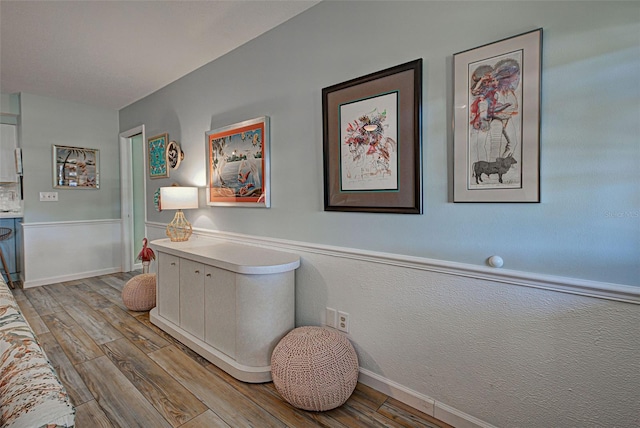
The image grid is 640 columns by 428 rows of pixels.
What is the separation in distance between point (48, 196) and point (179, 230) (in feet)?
7.90

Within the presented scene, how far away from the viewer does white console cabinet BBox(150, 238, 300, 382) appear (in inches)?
76.6

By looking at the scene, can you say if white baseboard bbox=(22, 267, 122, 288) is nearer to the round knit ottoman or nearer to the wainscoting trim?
the wainscoting trim

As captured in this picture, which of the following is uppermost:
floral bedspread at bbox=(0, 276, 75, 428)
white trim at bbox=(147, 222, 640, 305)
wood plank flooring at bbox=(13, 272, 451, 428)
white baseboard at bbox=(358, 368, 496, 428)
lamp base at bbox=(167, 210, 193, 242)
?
lamp base at bbox=(167, 210, 193, 242)

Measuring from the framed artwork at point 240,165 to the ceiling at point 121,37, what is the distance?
0.67 metres

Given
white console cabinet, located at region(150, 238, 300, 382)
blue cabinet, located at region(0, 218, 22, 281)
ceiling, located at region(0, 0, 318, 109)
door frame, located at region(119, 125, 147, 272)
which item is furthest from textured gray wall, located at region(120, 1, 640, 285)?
blue cabinet, located at region(0, 218, 22, 281)

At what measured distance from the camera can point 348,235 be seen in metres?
1.97

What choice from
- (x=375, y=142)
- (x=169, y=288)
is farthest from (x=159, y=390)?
(x=375, y=142)

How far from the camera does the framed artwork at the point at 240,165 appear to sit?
243 centimetres

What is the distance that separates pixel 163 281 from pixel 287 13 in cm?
228

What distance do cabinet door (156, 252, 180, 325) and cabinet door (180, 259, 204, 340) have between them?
7cm

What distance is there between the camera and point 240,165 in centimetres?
263

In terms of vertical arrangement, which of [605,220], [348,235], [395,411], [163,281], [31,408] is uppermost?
[605,220]

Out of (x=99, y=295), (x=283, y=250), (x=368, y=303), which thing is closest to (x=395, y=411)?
(x=368, y=303)

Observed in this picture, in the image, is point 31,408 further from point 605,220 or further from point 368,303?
point 605,220
